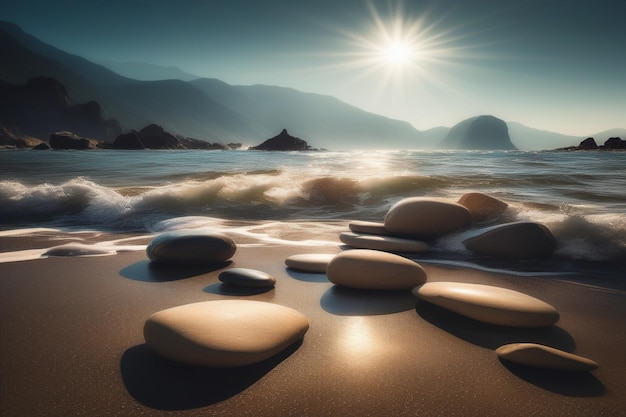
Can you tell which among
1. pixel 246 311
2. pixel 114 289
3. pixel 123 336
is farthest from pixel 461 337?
pixel 114 289

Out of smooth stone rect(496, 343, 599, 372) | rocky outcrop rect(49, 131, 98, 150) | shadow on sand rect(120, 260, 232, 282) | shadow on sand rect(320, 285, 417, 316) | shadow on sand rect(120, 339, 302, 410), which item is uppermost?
rocky outcrop rect(49, 131, 98, 150)

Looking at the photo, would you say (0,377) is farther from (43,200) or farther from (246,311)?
(43,200)

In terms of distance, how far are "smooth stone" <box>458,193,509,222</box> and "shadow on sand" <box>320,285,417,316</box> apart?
2.69 meters

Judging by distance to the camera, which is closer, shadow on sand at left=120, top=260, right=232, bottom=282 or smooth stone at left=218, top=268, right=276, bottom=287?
smooth stone at left=218, top=268, right=276, bottom=287

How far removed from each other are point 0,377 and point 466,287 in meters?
2.17

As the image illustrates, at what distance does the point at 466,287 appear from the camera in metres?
2.04

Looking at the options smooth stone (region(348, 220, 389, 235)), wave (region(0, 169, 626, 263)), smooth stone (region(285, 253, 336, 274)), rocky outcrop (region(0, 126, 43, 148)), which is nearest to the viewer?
smooth stone (region(285, 253, 336, 274))

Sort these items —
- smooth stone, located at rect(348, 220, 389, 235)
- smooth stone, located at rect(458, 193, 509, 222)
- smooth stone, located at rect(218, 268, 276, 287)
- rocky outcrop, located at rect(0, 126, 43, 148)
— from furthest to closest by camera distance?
rocky outcrop, located at rect(0, 126, 43, 148) < smooth stone, located at rect(458, 193, 509, 222) < smooth stone, located at rect(348, 220, 389, 235) < smooth stone, located at rect(218, 268, 276, 287)

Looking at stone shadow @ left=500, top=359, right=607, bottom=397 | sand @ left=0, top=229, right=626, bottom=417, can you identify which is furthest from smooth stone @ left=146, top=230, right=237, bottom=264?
stone shadow @ left=500, top=359, right=607, bottom=397

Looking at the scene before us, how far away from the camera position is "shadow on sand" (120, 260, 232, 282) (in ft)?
8.64

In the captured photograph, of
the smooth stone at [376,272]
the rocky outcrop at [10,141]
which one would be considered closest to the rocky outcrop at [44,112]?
the rocky outcrop at [10,141]

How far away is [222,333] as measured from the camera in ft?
4.56

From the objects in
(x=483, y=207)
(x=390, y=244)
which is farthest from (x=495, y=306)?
(x=483, y=207)

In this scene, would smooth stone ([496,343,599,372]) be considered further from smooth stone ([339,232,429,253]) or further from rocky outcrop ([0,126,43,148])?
rocky outcrop ([0,126,43,148])
